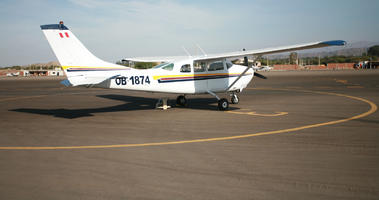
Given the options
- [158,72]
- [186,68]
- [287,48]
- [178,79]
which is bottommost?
[178,79]

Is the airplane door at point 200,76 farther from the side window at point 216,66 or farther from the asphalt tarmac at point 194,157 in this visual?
the asphalt tarmac at point 194,157

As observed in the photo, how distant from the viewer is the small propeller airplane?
10.5 meters

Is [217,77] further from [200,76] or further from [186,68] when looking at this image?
[186,68]

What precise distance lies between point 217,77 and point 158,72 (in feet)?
9.11

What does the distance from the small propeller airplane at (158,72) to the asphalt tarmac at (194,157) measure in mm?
1533

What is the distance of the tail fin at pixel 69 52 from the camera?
10.4m

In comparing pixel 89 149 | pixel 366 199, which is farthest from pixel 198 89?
pixel 366 199

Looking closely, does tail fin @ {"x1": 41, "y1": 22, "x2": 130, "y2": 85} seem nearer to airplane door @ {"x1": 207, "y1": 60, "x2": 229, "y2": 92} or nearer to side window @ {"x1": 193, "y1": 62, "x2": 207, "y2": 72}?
side window @ {"x1": 193, "y1": 62, "x2": 207, "y2": 72}

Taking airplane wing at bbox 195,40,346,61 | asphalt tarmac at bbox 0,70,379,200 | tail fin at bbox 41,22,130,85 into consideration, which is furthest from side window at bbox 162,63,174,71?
tail fin at bbox 41,22,130,85

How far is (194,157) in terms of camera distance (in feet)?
20.2

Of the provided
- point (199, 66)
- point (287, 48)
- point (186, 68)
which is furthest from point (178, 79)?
point (287, 48)

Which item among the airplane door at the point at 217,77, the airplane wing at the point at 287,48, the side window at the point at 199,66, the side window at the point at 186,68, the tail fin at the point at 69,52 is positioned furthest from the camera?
the airplane door at the point at 217,77

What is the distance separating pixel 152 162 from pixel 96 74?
21.0ft

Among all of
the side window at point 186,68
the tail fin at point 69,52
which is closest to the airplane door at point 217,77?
the side window at point 186,68
